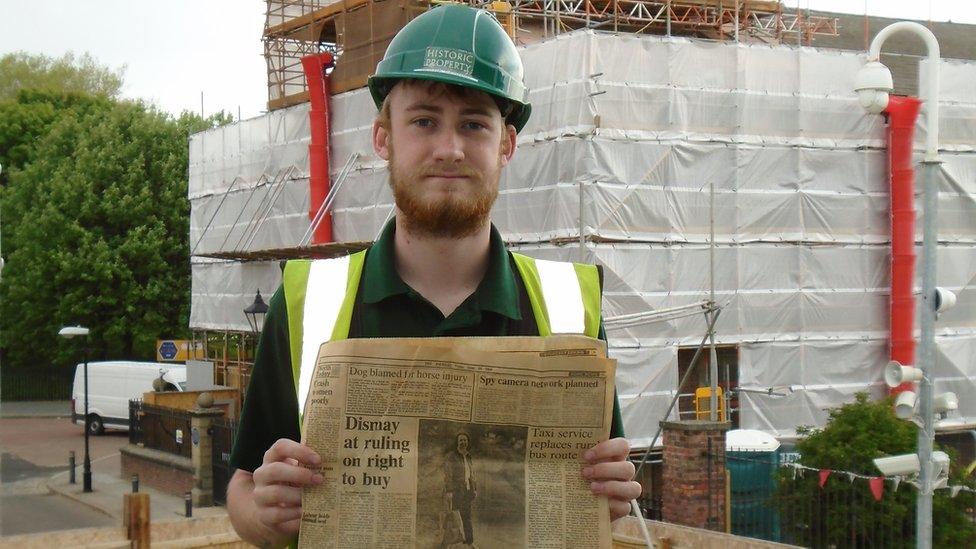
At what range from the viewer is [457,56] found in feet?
8.35

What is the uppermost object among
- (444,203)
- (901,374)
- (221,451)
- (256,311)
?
(444,203)

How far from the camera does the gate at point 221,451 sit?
21.6 metres

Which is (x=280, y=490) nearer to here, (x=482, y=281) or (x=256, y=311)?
(x=482, y=281)

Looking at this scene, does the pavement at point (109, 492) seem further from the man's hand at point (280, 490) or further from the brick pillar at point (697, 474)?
the man's hand at point (280, 490)

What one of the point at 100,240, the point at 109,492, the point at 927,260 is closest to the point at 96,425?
the point at 100,240

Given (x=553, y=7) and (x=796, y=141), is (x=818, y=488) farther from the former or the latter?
(x=553, y=7)

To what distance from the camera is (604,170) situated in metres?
20.2

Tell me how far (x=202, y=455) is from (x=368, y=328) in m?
20.5

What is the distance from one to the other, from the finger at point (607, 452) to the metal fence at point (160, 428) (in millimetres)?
22463

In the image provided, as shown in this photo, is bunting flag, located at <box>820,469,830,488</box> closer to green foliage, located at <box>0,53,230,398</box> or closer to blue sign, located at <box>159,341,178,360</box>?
blue sign, located at <box>159,341,178,360</box>

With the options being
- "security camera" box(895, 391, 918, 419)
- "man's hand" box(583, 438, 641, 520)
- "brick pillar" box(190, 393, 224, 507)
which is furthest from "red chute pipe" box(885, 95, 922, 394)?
"man's hand" box(583, 438, 641, 520)

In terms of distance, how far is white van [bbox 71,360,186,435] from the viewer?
32.2 meters

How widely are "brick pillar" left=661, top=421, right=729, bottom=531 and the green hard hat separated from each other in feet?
40.5

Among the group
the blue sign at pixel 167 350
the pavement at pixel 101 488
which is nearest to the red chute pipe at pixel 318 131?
the pavement at pixel 101 488
